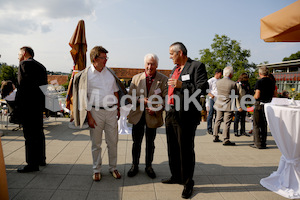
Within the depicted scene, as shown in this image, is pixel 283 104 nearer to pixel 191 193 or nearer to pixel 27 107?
pixel 191 193

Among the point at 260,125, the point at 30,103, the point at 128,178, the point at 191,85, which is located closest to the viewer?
the point at 191,85

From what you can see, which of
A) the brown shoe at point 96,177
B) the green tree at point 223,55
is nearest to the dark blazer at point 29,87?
the brown shoe at point 96,177

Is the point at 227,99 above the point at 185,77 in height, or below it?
below

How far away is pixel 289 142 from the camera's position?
298cm

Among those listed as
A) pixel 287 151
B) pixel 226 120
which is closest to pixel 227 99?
pixel 226 120

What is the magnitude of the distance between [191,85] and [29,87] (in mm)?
2519

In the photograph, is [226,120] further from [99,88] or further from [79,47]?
[79,47]

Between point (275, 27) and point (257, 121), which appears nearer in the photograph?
point (275, 27)

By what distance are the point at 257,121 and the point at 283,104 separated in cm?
185

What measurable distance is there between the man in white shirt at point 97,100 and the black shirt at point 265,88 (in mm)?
3295

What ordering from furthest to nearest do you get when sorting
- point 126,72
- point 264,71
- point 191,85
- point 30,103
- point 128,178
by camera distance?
point 126,72
point 264,71
point 30,103
point 128,178
point 191,85

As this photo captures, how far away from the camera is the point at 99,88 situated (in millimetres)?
3107

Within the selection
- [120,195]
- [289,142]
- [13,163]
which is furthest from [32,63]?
[289,142]

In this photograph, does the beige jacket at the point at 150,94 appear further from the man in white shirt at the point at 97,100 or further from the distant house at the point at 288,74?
the distant house at the point at 288,74
